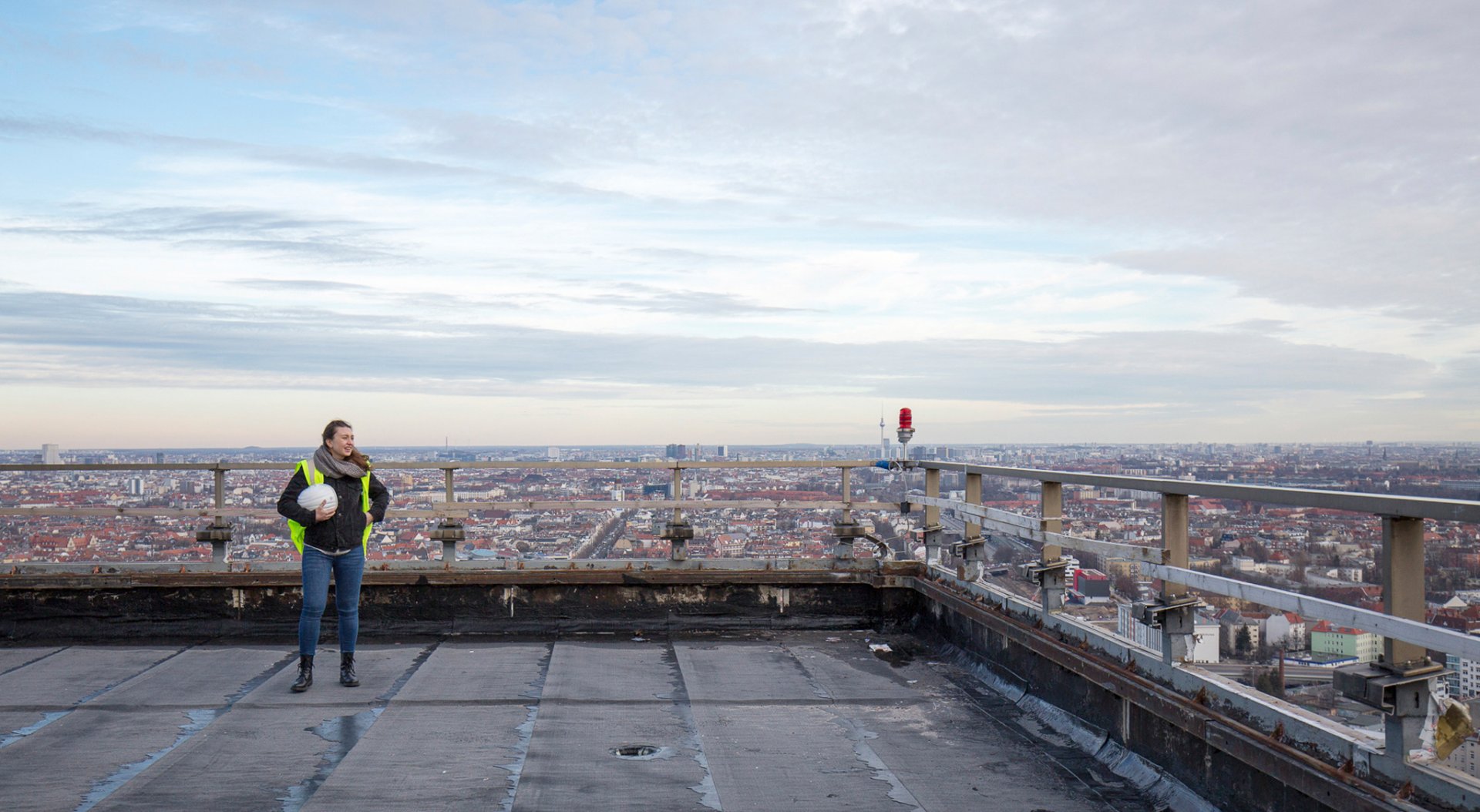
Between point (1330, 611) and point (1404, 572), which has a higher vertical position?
point (1404, 572)

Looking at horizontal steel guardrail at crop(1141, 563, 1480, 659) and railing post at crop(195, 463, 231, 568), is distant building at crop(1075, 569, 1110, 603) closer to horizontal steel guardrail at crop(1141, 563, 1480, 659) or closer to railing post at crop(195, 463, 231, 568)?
horizontal steel guardrail at crop(1141, 563, 1480, 659)

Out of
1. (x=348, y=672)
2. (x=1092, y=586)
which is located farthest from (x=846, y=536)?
(x=348, y=672)

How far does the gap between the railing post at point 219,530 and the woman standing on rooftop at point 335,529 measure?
9.02 feet

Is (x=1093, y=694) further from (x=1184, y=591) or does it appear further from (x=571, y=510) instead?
(x=571, y=510)

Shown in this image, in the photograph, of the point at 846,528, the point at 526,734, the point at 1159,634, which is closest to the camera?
the point at 1159,634

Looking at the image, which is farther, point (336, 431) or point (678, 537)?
point (678, 537)

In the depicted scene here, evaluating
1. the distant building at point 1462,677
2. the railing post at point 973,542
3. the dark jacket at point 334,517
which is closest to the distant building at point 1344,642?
the distant building at point 1462,677

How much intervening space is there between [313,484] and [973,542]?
15.8 feet

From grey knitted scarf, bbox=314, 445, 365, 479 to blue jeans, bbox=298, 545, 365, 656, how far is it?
553 millimetres

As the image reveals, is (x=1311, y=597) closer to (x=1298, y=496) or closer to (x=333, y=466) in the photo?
(x=1298, y=496)

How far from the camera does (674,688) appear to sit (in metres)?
7.66

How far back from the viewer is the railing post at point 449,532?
33.2 feet

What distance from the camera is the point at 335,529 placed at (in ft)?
25.1

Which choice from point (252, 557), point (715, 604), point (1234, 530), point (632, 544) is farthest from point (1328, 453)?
point (252, 557)
